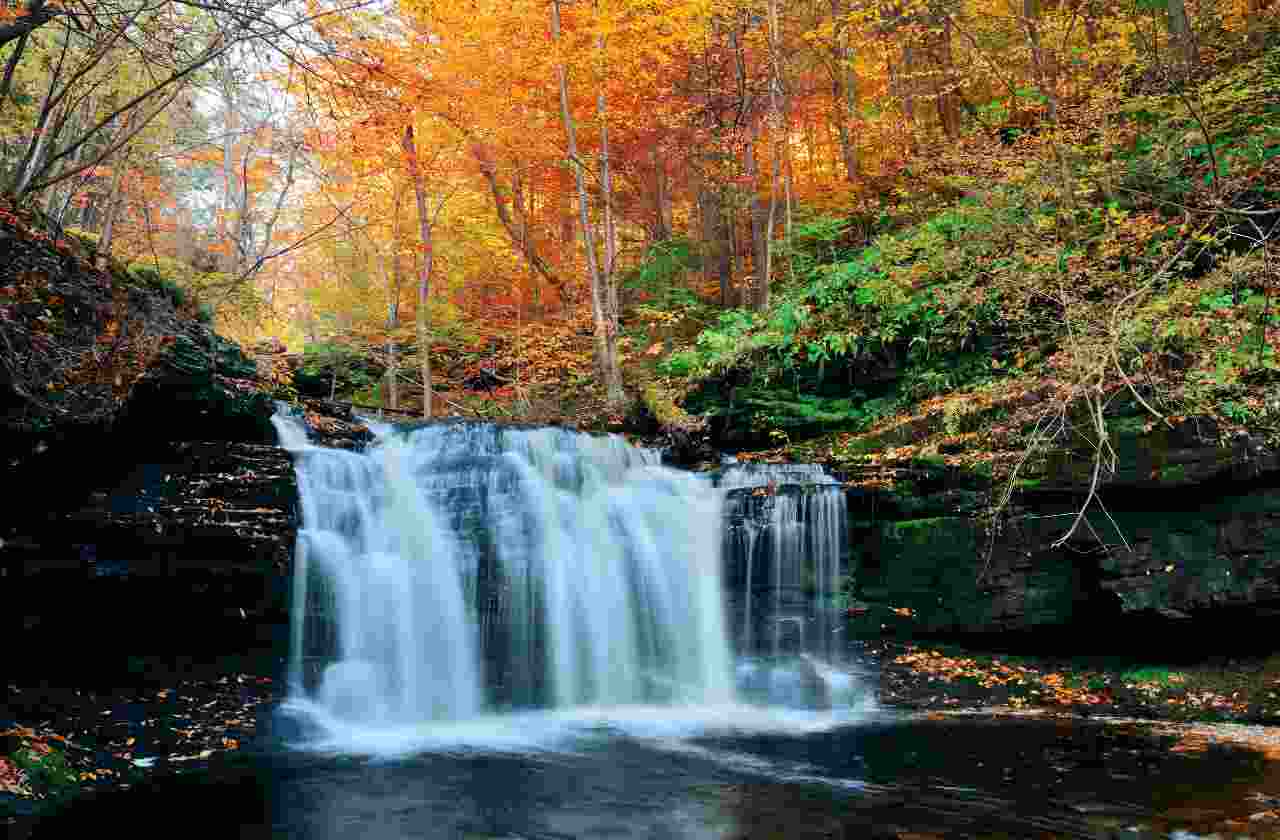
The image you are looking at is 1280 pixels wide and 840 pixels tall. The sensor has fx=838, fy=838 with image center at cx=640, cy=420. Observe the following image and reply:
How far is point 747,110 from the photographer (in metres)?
16.3

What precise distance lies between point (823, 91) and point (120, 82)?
13.3 metres

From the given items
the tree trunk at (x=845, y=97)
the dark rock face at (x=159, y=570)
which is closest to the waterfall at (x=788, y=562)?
the dark rock face at (x=159, y=570)

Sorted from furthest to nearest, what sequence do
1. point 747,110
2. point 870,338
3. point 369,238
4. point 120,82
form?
point 369,238, point 747,110, point 870,338, point 120,82

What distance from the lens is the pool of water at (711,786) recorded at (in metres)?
5.35

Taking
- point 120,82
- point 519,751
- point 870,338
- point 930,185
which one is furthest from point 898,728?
point 120,82

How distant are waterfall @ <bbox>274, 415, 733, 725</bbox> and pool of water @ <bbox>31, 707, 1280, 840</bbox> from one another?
0.80m

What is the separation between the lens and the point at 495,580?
9.53 m

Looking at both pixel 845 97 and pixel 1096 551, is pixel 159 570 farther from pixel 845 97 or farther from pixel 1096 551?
pixel 845 97

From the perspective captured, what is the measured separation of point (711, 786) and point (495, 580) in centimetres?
397

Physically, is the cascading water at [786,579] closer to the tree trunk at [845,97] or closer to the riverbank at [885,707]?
the riverbank at [885,707]

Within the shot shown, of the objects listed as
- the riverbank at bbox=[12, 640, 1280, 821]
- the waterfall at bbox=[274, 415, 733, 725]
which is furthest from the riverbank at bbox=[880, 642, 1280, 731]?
the waterfall at bbox=[274, 415, 733, 725]

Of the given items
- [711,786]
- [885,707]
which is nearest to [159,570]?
[711,786]

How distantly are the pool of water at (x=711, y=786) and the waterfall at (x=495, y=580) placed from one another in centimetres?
80

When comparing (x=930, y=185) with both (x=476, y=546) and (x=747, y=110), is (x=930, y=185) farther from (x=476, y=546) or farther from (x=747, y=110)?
(x=476, y=546)
